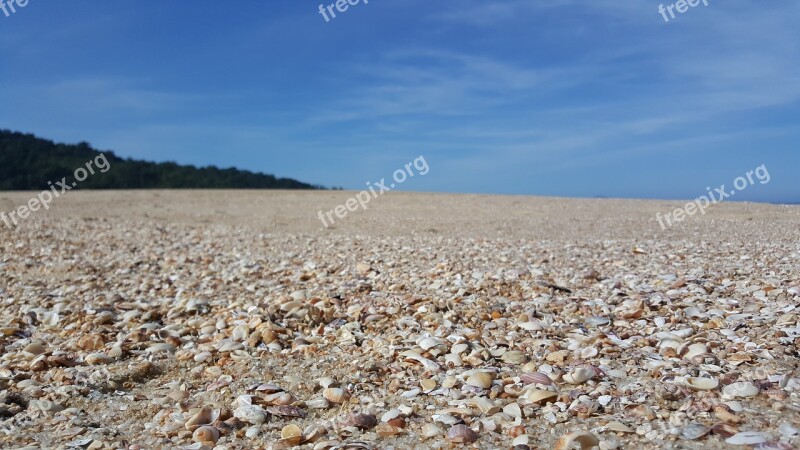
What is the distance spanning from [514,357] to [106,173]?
112ft

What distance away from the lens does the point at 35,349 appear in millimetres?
4527

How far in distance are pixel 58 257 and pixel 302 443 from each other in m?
7.41

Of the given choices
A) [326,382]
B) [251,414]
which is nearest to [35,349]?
[251,414]

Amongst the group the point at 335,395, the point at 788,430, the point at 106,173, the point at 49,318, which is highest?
the point at 106,173

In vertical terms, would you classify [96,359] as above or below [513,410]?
above

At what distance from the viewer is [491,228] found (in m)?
12.9

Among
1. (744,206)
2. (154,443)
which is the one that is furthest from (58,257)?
(744,206)

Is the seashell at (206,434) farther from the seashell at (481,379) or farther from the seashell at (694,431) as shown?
the seashell at (694,431)

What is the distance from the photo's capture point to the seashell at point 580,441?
269cm

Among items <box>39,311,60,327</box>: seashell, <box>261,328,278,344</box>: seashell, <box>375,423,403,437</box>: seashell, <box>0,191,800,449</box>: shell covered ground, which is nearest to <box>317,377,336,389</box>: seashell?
<box>0,191,800,449</box>: shell covered ground

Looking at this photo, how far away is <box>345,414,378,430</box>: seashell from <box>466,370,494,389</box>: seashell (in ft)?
2.08

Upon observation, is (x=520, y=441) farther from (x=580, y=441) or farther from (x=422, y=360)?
(x=422, y=360)

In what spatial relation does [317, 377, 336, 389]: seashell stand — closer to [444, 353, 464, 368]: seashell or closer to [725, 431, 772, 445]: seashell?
[444, 353, 464, 368]: seashell

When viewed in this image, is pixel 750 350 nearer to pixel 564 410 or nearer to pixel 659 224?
pixel 564 410
